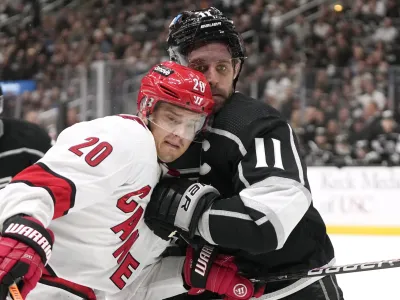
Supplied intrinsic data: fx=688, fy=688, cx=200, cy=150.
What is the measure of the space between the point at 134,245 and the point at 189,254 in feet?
0.58

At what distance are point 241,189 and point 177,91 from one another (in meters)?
0.33

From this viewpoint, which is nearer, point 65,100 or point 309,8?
point 65,100

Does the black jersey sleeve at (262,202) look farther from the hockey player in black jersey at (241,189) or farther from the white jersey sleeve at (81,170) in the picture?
the white jersey sleeve at (81,170)

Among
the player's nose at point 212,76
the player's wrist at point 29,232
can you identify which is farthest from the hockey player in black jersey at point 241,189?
the player's wrist at point 29,232

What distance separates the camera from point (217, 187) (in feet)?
6.79

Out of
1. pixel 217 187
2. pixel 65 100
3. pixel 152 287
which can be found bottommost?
pixel 65 100

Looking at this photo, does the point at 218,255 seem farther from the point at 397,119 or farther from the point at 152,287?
the point at 397,119

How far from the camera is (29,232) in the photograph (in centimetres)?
147

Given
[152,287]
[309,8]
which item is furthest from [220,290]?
[309,8]

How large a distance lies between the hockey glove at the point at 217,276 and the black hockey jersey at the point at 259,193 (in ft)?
0.17

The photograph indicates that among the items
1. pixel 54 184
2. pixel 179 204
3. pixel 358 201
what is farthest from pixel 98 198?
pixel 358 201

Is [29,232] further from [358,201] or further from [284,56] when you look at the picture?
[284,56]

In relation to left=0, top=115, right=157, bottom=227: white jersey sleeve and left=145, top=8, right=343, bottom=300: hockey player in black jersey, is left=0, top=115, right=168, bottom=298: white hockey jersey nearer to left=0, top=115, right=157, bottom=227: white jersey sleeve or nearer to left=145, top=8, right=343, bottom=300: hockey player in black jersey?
left=0, top=115, right=157, bottom=227: white jersey sleeve

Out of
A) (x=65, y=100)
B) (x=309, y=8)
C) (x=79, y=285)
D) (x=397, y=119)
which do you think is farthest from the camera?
(x=309, y=8)
